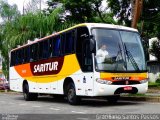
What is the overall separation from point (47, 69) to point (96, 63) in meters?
5.34

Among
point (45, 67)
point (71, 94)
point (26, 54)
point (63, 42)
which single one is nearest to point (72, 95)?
point (71, 94)

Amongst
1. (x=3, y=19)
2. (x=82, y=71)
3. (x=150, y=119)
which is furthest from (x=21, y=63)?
(x=3, y=19)

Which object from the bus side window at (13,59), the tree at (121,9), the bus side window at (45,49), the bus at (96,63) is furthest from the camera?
the tree at (121,9)

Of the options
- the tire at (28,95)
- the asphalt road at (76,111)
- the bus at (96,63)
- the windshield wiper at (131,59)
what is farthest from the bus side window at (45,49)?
the windshield wiper at (131,59)

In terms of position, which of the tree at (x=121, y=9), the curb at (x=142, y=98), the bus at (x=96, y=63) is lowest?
the curb at (x=142, y=98)

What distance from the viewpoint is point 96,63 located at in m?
16.2

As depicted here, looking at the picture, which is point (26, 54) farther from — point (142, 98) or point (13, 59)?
point (142, 98)

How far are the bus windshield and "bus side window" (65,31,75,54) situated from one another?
1.70 metres

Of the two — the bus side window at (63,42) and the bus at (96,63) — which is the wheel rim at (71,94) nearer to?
the bus at (96,63)

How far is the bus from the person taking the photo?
1623cm

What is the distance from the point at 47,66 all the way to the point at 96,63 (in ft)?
17.3

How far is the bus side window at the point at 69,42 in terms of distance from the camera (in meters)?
18.1

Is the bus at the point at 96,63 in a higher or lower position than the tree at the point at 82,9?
lower

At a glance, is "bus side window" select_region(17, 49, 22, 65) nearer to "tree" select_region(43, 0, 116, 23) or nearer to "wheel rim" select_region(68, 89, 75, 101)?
"tree" select_region(43, 0, 116, 23)
